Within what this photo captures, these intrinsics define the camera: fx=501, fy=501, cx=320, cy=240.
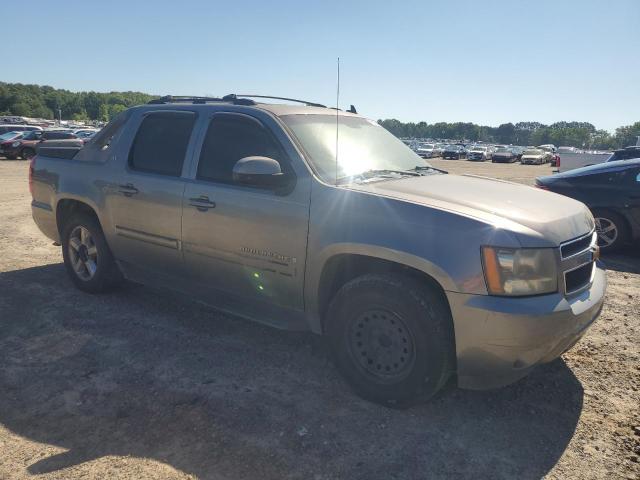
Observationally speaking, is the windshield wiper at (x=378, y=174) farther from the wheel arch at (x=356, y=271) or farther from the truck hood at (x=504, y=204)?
the wheel arch at (x=356, y=271)

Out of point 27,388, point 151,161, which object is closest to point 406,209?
point 151,161

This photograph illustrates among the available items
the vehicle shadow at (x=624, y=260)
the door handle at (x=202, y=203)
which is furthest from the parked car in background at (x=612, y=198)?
the door handle at (x=202, y=203)

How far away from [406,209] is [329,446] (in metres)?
1.40

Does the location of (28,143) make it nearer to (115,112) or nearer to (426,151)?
(426,151)

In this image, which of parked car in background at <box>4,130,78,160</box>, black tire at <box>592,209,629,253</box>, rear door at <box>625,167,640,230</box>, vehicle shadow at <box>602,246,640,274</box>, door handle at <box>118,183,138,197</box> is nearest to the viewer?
door handle at <box>118,183,138,197</box>

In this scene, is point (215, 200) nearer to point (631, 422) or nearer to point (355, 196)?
point (355, 196)

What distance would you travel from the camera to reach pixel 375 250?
9.81ft

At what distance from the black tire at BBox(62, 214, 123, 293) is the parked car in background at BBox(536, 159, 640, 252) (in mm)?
6299

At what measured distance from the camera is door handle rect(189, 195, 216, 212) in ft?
12.3

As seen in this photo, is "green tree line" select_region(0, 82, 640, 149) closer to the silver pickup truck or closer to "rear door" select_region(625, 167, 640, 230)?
"rear door" select_region(625, 167, 640, 230)

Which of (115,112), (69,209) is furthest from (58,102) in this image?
(69,209)

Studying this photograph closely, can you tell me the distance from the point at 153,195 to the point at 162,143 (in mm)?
478

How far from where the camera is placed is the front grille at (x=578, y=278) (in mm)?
2889

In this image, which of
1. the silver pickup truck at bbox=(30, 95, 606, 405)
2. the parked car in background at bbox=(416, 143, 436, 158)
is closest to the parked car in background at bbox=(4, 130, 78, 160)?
the silver pickup truck at bbox=(30, 95, 606, 405)
